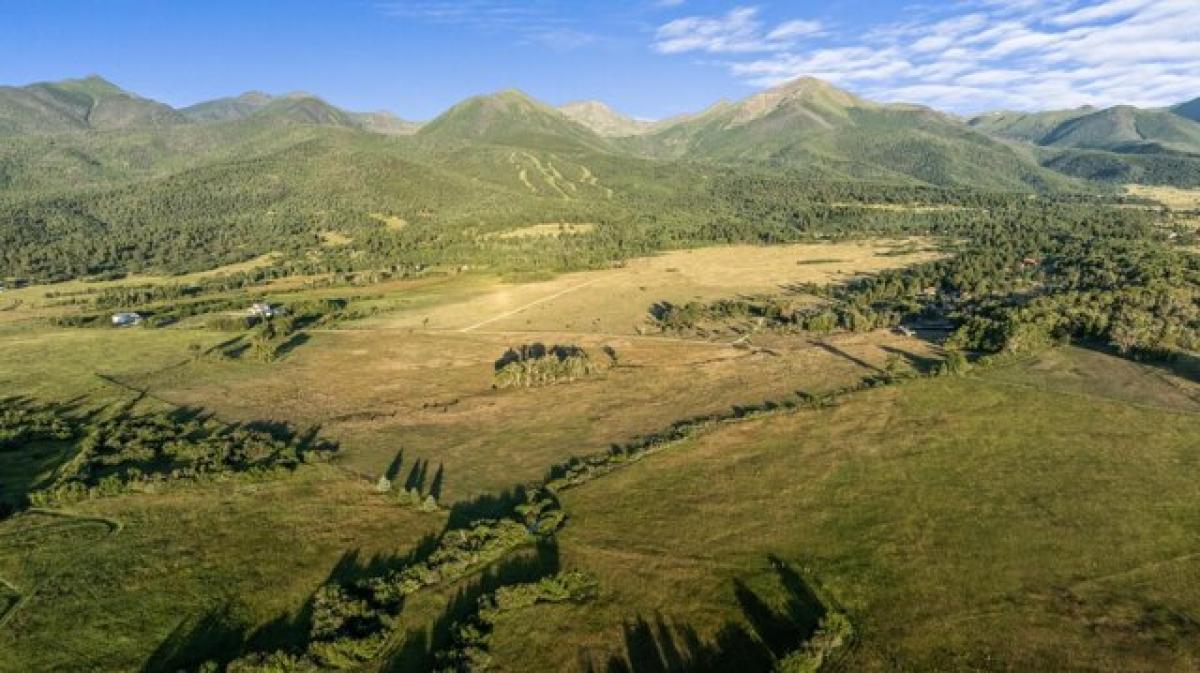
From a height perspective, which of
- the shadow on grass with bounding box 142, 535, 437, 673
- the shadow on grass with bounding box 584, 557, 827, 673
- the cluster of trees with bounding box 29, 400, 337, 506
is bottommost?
the shadow on grass with bounding box 584, 557, 827, 673

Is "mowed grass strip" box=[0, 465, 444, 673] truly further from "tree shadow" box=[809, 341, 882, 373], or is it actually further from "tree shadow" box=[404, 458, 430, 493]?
"tree shadow" box=[809, 341, 882, 373]

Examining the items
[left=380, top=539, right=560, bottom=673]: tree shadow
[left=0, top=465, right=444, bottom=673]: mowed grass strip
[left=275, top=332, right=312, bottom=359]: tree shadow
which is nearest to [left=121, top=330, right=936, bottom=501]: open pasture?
[left=275, top=332, right=312, bottom=359]: tree shadow

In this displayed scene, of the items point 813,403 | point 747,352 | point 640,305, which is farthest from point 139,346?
point 813,403

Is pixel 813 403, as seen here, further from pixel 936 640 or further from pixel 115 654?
pixel 115 654

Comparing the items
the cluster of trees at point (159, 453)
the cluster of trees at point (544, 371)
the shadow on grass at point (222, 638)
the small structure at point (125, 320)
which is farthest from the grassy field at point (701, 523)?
the small structure at point (125, 320)

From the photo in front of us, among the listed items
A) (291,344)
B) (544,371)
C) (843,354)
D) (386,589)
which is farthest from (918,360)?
(291,344)

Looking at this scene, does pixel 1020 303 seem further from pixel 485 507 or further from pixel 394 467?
pixel 394 467

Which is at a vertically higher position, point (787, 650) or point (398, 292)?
point (398, 292)
